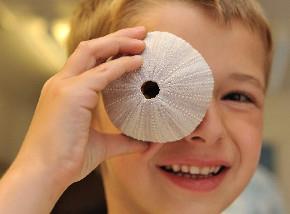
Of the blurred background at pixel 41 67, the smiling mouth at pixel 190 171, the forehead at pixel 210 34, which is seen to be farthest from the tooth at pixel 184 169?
the blurred background at pixel 41 67

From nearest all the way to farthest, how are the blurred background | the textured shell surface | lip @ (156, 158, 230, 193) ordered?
the textured shell surface
lip @ (156, 158, 230, 193)
the blurred background

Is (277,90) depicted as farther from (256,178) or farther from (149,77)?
(149,77)

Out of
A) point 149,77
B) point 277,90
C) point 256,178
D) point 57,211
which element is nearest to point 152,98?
point 149,77

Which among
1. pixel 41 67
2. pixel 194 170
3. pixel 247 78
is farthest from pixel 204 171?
pixel 41 67

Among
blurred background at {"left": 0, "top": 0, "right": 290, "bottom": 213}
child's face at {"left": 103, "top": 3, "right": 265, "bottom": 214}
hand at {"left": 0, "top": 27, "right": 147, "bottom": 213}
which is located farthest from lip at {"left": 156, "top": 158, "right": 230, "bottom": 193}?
blurred background at {"left": 0, "top": 0, "right": 290, "bottom": 213}

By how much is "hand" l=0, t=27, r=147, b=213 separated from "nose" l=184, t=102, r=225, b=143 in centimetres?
10

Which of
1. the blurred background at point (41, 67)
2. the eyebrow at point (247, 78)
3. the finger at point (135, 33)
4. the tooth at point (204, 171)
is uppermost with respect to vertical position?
the blurred background at point (41, 67)

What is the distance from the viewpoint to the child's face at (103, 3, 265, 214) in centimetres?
57

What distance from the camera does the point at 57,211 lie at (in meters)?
1.01

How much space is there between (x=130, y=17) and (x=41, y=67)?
0.98m

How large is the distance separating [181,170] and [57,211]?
0.48m

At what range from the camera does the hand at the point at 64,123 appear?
1.60ft

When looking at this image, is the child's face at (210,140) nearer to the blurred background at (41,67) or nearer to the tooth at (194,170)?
the tooth at (194,170)

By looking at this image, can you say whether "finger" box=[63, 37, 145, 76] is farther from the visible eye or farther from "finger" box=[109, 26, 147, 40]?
the visible eye
